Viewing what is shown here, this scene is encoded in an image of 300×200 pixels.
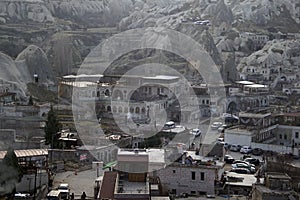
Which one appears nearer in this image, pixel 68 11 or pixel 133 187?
pixel 133 187

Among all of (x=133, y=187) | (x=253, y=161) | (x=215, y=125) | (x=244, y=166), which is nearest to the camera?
(x=133, y=187)

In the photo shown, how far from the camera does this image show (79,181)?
34.7ft

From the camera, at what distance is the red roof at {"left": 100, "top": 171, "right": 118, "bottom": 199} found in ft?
27.6

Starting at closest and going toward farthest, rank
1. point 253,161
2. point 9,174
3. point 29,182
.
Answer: point 9,174 → point 29,182 → point 253,161

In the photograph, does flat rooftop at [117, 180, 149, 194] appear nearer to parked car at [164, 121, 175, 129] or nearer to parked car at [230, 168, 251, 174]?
parked car at [230, 168, 251, 174]

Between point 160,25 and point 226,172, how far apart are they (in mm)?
23925

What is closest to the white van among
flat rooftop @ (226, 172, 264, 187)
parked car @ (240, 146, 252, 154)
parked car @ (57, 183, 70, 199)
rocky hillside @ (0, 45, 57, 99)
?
parked car @ (57, 183, 70, 199)

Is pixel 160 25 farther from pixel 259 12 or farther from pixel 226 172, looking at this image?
pixel 226 172

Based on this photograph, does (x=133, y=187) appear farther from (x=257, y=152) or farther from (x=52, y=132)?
(x=257, y=152)

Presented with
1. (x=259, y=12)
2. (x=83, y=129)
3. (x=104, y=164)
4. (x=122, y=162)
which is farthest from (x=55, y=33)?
(x=122, y=162)

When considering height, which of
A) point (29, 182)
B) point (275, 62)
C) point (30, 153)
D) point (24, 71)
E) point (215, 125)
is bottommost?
point (29, 182)

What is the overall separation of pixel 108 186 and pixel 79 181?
1.96 metres

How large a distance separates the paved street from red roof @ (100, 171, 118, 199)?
30.7 inches

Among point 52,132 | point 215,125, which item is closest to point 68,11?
point 215,125
